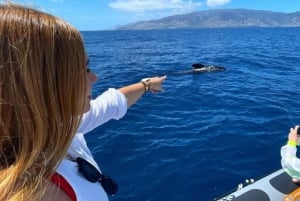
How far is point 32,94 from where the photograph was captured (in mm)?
1160

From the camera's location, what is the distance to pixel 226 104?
11.5m

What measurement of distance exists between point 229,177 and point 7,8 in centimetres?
599

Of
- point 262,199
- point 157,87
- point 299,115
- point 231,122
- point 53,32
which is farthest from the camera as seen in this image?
point 299,115

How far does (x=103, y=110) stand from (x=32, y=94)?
1132 millimetres

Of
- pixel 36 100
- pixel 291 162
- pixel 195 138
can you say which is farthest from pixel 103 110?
pixel 195 138

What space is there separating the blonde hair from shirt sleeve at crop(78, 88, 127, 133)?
2.92 feet

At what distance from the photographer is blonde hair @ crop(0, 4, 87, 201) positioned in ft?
3.70

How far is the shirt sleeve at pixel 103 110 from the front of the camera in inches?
→ 86.4

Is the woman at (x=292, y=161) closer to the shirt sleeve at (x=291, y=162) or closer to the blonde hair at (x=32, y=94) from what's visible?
the shirt sleeve at (x=291, y=162)

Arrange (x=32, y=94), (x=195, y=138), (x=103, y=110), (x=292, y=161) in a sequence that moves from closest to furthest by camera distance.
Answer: (x=32, y=94) → (x=103, y=110) → (x=292, y=161) → (x=195, y=138)

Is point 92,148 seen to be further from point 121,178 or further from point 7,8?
point 7,8

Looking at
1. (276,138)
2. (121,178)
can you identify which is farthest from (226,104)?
(121,178)

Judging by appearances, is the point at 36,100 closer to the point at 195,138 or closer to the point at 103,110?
the point at 103,110

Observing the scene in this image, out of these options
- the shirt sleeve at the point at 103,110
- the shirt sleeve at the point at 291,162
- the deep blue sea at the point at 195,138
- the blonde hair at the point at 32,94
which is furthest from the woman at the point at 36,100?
the deep blue sea at the point at 195,138
